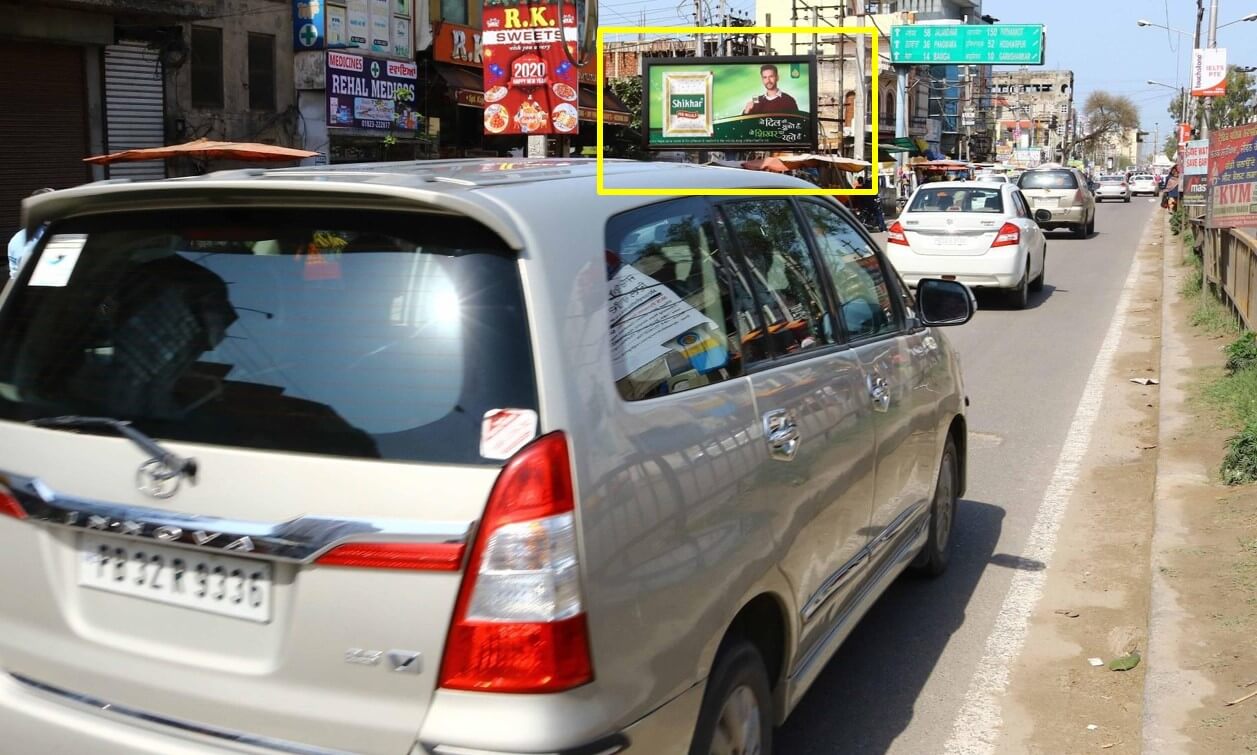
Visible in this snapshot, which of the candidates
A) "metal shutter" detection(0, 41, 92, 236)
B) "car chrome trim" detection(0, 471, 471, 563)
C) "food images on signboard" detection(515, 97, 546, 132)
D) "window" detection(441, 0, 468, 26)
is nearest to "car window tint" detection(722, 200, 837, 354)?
"car chrome trim" detection(0, 471, 471, 563)

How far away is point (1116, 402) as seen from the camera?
10305 millimetres

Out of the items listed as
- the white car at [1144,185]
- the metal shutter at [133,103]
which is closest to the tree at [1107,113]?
the white car at [1144,185]

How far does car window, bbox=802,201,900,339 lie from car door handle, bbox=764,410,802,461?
878mm

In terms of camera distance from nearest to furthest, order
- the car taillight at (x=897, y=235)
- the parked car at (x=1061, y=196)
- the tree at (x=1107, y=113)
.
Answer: the car taillight at (x=897, y=235) < the parked car at (x=1061, y=196) < the tree at (x=1107, y=113)

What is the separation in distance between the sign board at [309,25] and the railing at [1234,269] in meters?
15.1

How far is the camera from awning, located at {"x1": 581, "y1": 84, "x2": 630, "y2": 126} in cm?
2930

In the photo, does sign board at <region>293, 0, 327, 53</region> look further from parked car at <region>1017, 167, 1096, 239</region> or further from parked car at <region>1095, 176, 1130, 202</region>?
parked car at <region>1095, 176, 1130, 202</region>

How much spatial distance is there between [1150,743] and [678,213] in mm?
2332

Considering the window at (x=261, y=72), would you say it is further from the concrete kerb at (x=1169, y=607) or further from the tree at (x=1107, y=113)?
the tree at (x=1107, y=113)

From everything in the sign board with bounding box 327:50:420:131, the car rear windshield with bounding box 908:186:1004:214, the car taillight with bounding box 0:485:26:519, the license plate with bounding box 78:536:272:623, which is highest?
the sign board with bounding box 327:50:420:131

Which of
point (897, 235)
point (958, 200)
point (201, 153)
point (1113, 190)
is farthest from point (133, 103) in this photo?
point (1113, 190)

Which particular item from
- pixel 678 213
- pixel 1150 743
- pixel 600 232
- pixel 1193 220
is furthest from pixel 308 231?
pixel 1193 220

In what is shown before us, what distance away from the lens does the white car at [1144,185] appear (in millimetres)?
72188

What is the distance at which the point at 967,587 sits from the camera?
5742mm
